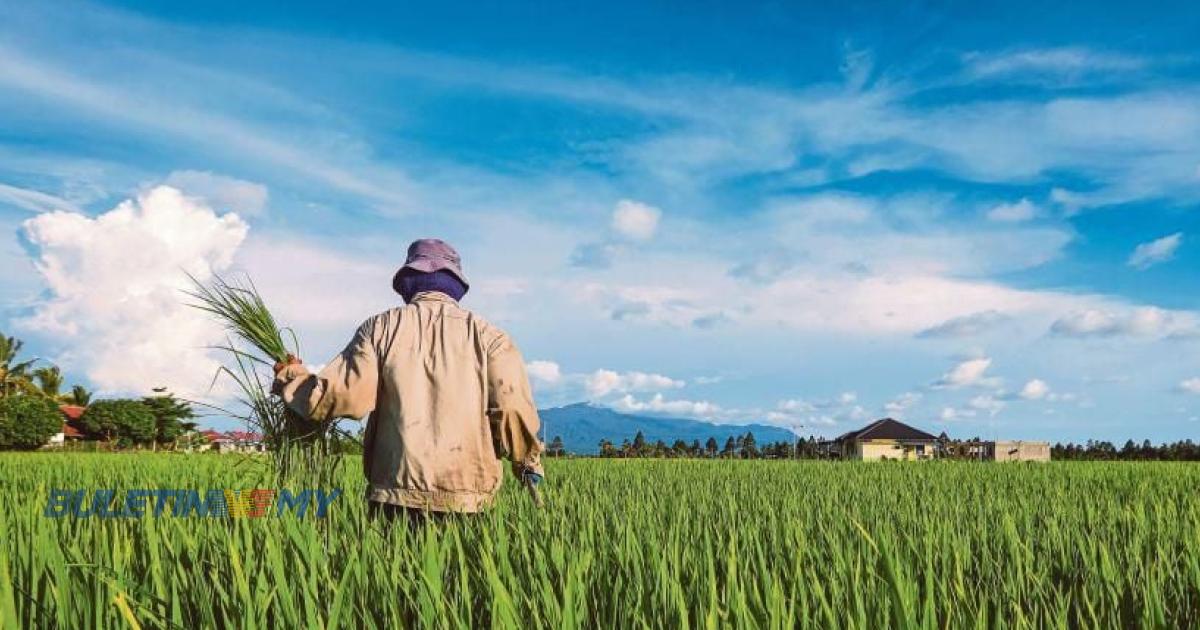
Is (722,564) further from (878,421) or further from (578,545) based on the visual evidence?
(878,421)

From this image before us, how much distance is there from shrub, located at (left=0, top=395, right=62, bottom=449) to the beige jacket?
43.1 m

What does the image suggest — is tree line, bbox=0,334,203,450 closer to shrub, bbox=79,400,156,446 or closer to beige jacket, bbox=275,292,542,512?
shrub, bbox=79,400,156,446

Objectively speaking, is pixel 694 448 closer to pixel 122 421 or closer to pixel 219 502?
pixel 219 502

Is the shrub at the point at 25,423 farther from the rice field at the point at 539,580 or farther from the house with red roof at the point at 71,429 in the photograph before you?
the rice field at the point at 539,580

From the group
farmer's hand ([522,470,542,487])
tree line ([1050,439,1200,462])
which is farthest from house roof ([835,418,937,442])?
farmer's hand ([522,470,542,487])

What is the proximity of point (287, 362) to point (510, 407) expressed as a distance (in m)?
1.05

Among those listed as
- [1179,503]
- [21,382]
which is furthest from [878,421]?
[1179,503]

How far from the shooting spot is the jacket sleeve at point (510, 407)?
3406 mm

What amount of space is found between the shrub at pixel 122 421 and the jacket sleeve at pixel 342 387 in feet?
165

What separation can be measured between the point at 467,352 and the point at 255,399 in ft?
4.01

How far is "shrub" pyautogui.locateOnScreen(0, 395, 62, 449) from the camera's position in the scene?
38.8 meters

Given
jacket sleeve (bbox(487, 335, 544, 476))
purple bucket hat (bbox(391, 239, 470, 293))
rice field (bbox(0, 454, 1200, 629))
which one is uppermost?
purple bucket hat (bbox(391, 239, 470, 293))

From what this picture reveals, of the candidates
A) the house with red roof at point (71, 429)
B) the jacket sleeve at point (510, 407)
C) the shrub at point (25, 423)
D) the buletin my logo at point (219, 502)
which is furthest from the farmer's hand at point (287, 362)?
the house with red roof at point (71, 429)

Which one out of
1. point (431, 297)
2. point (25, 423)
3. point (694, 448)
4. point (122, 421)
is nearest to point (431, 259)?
point (431, 297)
